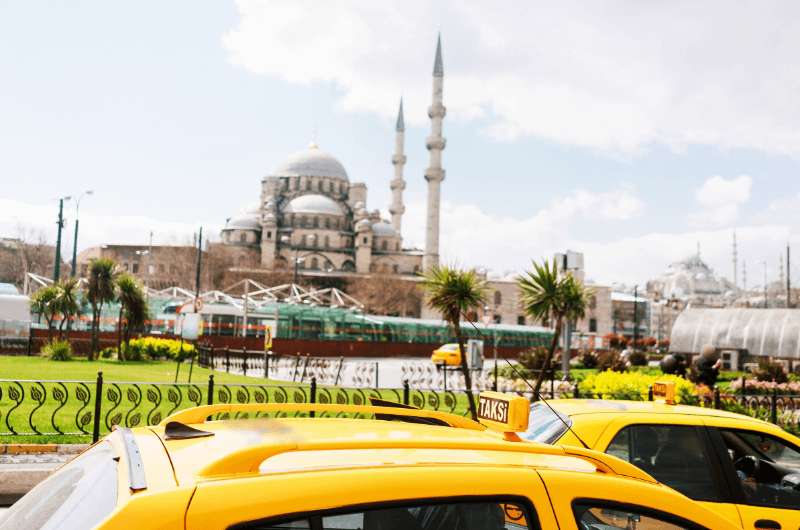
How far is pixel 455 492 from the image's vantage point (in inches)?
83.4

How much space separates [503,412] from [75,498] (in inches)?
68.4

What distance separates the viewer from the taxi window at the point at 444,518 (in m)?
2.21

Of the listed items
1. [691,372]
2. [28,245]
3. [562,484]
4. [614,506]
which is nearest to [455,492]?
[562,484]

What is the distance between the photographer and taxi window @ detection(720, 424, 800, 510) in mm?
4676

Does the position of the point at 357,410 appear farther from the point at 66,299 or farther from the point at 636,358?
the point at 636,358

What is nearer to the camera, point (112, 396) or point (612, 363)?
point (112, 396)

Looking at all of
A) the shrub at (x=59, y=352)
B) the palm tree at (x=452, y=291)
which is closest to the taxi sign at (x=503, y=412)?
the palm tree at (x=452, y=291)

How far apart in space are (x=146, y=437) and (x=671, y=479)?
347cm

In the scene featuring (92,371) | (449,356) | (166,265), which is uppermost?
(166,265)

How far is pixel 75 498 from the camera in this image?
85.6 inches

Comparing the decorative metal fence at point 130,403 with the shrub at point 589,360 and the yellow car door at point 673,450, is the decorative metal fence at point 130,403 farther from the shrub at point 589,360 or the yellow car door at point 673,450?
the shrub at point 589,360

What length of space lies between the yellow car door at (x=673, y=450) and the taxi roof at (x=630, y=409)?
96mm

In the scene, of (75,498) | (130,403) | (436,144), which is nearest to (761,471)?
(75,498)

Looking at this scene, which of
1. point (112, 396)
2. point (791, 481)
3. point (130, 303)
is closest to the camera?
point (791, 481)
